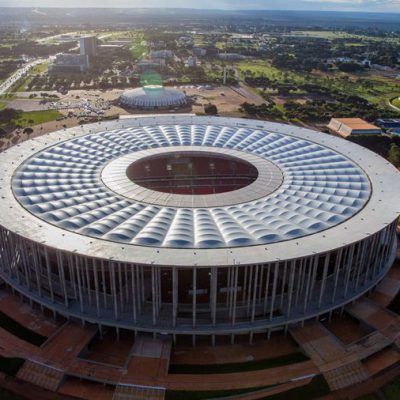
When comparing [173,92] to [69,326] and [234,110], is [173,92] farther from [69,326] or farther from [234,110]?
[69,326]

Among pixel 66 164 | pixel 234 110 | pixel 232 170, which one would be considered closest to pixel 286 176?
pixel 232 170

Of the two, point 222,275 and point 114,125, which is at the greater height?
point 114,125

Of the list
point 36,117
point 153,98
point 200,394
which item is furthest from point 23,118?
point 200,394

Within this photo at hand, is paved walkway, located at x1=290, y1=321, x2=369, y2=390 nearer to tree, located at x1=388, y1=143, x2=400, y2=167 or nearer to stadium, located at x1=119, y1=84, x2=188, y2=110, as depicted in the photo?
tree, located at x1=388, y1=143, x2=400, y2=167

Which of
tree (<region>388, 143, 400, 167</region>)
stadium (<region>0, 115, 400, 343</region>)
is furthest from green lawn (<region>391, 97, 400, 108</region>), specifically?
stadium (<region>0, 115, 400, 343</region>)

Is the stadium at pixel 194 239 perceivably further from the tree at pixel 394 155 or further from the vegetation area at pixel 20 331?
the tree at pixel 394 155

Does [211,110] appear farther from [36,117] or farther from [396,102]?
[396,102]
